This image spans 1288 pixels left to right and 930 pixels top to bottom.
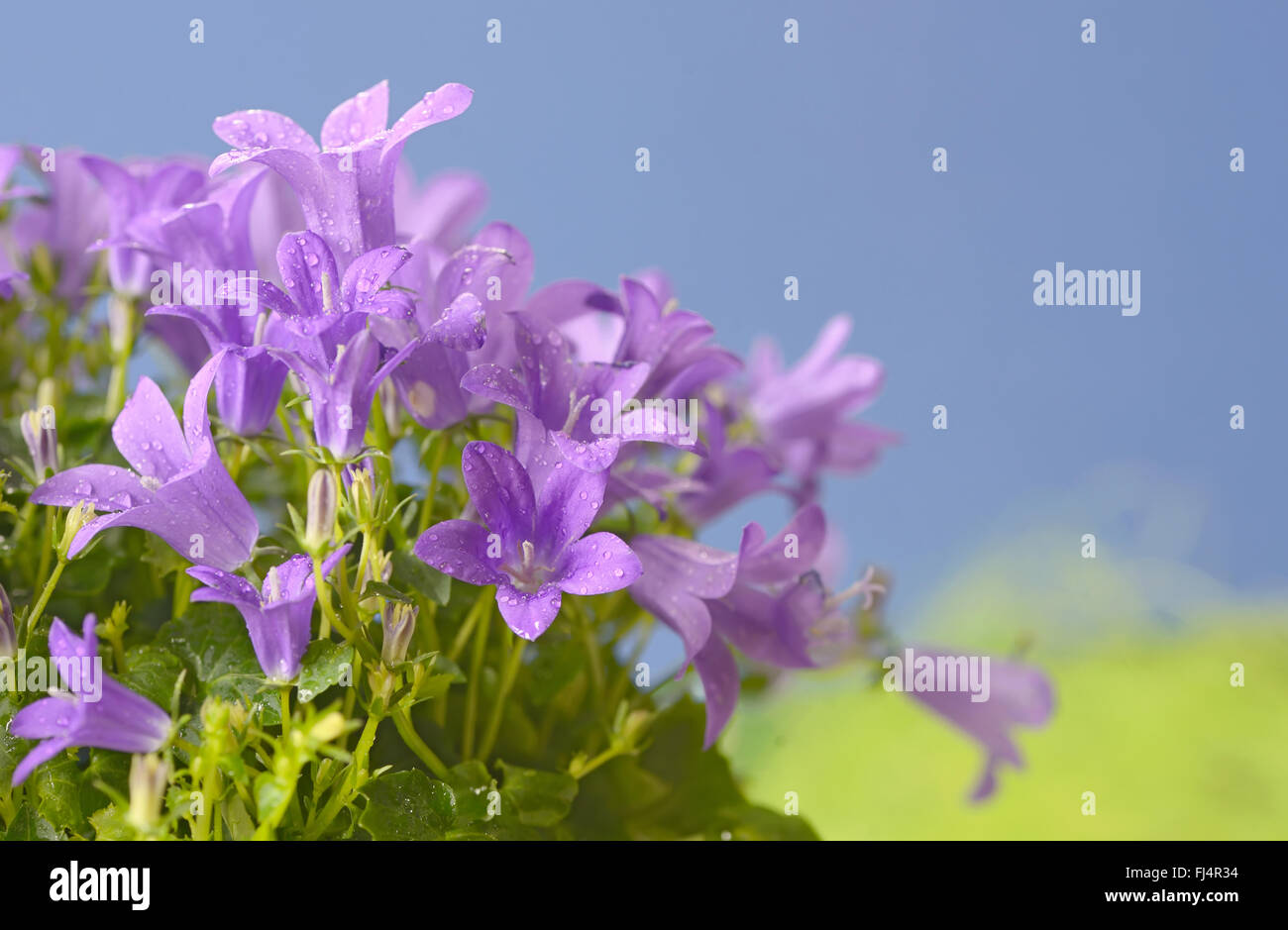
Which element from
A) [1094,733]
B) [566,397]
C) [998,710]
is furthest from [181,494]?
[1094,733]

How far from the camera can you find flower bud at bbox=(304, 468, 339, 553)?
0.37 m

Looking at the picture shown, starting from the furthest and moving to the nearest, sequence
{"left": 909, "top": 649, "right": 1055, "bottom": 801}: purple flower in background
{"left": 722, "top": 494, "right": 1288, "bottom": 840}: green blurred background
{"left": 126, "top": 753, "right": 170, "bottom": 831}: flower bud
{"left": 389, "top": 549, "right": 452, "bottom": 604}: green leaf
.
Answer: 1. {"left": 722, "top": 494, "right": 1288, "bottom": 840}: green blurred background
2. {"left": 909, "top": 649, "right": 1055, "bottom": 801}: purple flower in background
3. {"left": 389, "top": 549, "right": 452, "bottom": 604}: green leaf
4. {"left": 126, "top": 753, "right": 170, "bottom": 831}: flower bud

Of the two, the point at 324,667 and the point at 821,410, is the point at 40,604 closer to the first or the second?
the point at 324,667

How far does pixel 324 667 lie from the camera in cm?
39

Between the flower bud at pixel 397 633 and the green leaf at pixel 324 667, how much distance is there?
0.04 ft

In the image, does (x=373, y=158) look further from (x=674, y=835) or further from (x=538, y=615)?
(x=674, y=835)

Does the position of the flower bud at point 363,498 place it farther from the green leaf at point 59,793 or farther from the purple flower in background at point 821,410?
the purple flower in background at point 821,410

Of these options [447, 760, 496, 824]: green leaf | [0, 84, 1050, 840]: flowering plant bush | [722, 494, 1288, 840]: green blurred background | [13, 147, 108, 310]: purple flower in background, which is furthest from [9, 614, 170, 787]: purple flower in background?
[722, 494, 1288, 840]: green blurred background

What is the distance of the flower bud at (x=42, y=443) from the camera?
458 millimetres

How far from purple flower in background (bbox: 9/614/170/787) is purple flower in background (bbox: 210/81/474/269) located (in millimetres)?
162

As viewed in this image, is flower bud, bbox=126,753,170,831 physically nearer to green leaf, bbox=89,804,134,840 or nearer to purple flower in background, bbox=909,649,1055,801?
green leaf, bbox=89,804,134,840

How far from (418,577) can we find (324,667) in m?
0.05
